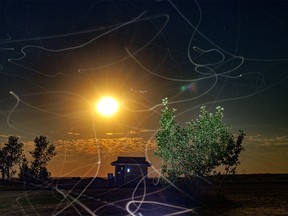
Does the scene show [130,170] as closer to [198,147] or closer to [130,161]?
[130,161]

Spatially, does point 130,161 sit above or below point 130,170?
above

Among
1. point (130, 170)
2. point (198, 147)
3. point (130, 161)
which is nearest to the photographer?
point (198, 147)

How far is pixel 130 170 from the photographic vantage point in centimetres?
7706

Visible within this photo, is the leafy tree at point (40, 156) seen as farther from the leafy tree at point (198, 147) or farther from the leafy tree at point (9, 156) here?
the leafy tree at point (198, 147)

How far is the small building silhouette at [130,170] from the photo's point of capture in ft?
249

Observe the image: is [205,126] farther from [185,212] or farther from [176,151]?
[185,212]

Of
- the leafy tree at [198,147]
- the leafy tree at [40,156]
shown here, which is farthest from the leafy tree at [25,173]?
the leafy tree at [198,147]

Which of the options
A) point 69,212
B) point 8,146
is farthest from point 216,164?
point 8,146

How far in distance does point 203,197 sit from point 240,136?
293 inches

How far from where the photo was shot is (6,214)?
3509 centimetres

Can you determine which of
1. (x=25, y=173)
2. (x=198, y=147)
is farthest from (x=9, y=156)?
(x=198, y=147)

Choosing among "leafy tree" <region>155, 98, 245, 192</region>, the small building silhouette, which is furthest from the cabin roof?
"leafy tree" <region>155, 98, 245, 192</region>

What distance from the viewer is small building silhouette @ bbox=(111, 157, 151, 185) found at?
75.9 m

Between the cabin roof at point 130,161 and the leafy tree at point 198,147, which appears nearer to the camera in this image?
the leafy tree at point 198,147
